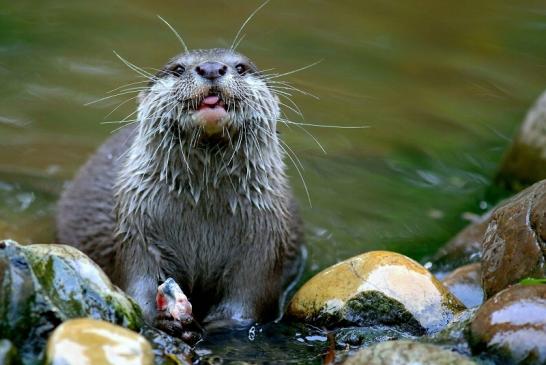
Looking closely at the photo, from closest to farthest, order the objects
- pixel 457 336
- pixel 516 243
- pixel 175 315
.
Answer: pixel 457 336 → pixel 516 243 → pixel 175 315

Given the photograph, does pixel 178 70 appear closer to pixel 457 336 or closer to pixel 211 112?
pixel 211 112

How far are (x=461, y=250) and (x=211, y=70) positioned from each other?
1832mm

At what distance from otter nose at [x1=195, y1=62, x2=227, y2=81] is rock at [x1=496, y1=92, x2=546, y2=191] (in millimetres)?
2458

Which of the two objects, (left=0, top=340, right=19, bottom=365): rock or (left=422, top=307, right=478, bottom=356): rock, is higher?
(left=0, top=340, right=19, bottom=365): rock

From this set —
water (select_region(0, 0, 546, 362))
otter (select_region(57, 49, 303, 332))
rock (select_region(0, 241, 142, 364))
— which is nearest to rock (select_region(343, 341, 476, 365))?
rock (select_region(0, 241, 142, 364))

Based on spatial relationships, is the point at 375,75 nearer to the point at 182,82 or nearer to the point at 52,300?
the point at 182,82

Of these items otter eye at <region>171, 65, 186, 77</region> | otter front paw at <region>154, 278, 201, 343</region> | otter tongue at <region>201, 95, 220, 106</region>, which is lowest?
otter front paw at <region>154, 278, 201, 343</region>

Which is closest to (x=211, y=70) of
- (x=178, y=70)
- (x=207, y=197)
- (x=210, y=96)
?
(x=210, y=96)

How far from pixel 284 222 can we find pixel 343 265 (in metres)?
0.41

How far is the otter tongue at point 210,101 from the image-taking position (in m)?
4.14

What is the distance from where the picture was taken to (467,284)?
4727 mm

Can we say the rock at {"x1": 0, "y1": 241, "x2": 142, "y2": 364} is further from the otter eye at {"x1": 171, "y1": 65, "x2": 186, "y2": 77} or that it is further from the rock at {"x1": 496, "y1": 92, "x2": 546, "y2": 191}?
the rock at {"x1": 496, "y1": 92, "x2": 546, "y2": 191}

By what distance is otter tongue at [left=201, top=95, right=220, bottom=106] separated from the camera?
4.14 metres

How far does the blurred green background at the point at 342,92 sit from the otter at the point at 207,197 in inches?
36.0
